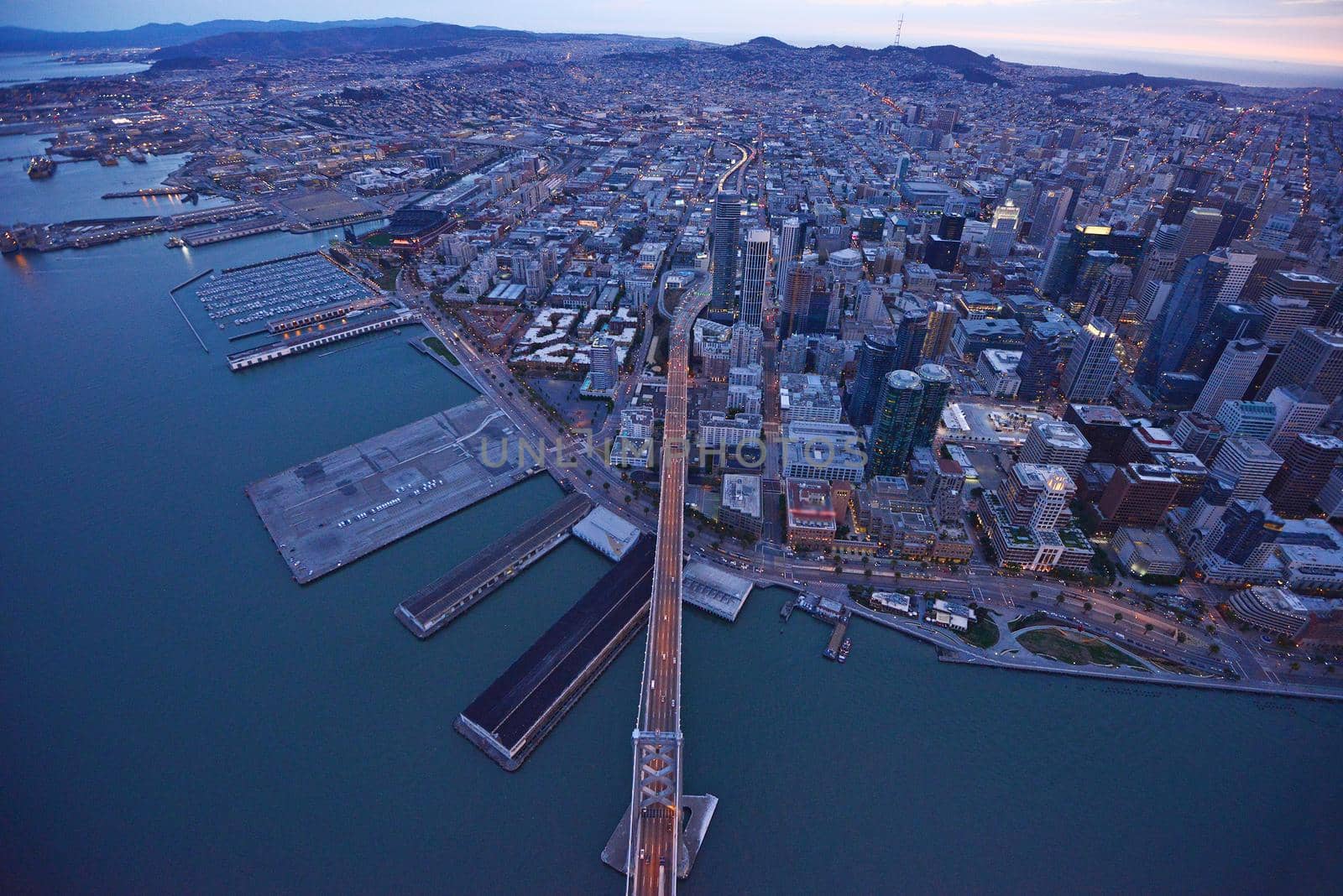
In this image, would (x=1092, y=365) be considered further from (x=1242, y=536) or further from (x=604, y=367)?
(x=604, y=367)

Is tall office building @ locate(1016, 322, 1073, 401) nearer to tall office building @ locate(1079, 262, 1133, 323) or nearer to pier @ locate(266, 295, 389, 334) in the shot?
tall office building @ locate(1079, 262, 1133, 323)

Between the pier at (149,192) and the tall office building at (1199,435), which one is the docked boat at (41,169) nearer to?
the pier at (149,192)

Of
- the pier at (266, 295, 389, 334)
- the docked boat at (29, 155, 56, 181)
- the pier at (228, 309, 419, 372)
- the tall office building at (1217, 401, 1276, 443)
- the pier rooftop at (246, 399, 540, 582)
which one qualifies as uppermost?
the docked boat at (29, 155, 56, 181)

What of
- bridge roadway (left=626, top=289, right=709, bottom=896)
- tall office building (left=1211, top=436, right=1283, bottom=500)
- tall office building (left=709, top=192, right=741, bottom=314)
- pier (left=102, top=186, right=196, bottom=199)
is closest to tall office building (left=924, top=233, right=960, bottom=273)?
tall office building (left=709, top=192, right=741, bottom=314)

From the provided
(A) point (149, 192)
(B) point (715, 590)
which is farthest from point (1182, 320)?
(A) point (149, 192)

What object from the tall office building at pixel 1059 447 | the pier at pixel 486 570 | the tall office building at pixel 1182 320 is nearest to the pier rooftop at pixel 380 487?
the pier at pixel 486 570
